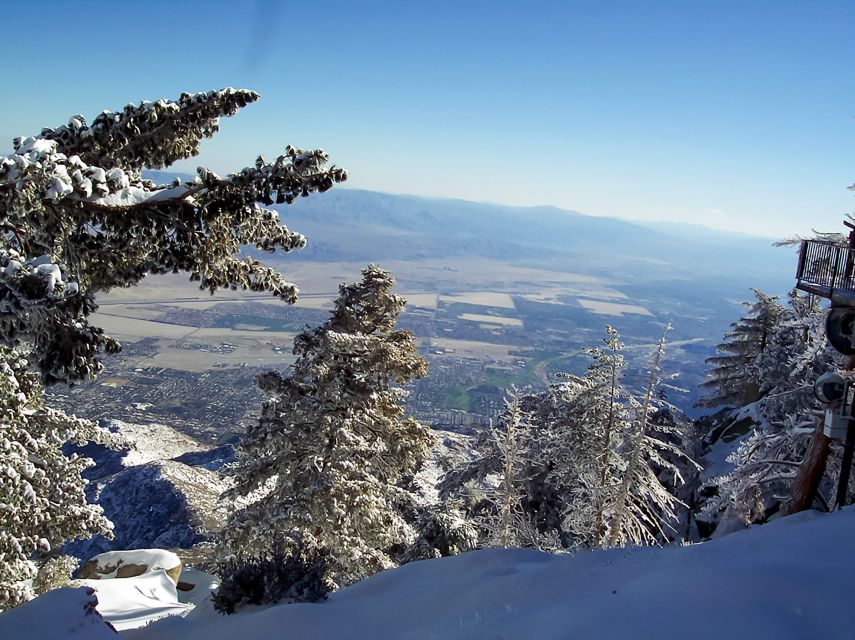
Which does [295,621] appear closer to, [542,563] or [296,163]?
[542,563]

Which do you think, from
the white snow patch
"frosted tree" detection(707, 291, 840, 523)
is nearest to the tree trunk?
"frosted tree" detection(707, 291, 840, 523)

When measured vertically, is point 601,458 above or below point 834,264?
below

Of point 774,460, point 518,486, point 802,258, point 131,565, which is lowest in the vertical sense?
point 131,565

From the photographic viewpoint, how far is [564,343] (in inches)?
6358

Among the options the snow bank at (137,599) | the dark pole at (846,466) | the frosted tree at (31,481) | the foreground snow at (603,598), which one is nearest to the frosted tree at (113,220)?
the frosted tree at (31,481)

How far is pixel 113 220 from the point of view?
734 cm

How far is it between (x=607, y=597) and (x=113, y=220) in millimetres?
7493

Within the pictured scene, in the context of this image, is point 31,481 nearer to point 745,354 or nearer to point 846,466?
point 846,466

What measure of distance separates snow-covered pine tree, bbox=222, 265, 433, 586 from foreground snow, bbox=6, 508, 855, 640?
5.35m

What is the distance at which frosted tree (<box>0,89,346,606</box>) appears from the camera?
619 centimetres

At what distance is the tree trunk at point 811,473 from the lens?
10.3 m

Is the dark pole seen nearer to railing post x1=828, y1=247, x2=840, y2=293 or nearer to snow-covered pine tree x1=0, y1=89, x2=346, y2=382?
railing post x1=828, y1=247, x2=840, y2=293

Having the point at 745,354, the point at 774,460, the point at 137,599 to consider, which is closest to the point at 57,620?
the point at 137,599

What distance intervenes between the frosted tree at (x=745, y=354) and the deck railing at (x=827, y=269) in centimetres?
2323
